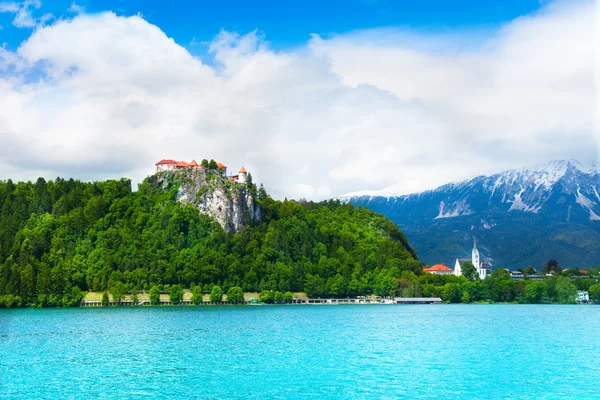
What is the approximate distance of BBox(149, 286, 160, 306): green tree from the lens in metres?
173

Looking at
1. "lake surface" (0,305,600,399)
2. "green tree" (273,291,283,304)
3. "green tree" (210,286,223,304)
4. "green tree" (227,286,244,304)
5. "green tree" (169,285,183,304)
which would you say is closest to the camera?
"lake surface" (0,305,600,399)

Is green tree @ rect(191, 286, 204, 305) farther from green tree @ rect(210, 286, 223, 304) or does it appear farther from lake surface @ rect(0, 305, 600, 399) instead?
lake surface @ rect(0, 305, 600, 399)

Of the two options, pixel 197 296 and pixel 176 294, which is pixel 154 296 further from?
pixel 197 296

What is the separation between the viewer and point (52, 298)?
165750 mm

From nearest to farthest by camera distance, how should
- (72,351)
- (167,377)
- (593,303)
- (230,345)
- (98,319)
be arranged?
1. (167,377)
2. (72,351)
3. (230,345)
4. (98,319)
5. (593,303)

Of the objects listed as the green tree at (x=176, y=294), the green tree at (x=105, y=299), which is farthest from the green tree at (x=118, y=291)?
the green tree at (x=176, y=294)

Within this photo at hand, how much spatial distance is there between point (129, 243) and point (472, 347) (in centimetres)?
14239

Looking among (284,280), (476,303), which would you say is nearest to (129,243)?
(284,280)

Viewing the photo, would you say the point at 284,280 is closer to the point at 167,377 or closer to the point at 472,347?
the point at 472,347

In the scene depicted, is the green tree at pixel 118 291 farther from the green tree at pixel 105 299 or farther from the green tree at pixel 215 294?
the green tree at pixel 215 294

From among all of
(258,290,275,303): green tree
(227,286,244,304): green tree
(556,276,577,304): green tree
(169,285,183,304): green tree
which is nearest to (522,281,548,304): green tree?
(556,276,577,304): green tree

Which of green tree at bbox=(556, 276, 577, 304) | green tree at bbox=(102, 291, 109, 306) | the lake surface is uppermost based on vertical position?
green tree at bbox=(556, 276, 577, 304)

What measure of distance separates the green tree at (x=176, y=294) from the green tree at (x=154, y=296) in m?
3.47

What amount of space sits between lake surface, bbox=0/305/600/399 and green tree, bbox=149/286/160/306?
7959 centimetres
